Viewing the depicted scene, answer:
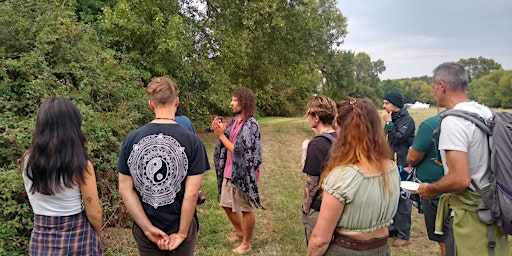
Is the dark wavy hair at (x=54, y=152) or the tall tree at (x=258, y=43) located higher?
the tall tree at (x=258, y=43)

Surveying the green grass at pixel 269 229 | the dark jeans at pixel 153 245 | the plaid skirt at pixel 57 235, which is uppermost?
the plaid skirt at pixel 57 235

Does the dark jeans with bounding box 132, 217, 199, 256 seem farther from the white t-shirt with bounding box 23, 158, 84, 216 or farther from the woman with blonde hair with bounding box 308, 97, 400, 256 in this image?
the woman with blonde hair with bounding box 308, 97, 400, 256

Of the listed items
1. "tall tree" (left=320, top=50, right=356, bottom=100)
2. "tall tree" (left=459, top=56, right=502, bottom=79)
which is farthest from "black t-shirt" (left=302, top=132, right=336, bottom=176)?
"tall tree" (left=459, top=56, right=502, bottom=79)

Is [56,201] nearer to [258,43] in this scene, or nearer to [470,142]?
[470,142]

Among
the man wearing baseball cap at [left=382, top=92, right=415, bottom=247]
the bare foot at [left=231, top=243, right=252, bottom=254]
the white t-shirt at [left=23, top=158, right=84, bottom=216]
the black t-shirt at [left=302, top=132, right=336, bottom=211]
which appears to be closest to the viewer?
the white t-shirt at [left=23, top=158, right=84, bottom=216]

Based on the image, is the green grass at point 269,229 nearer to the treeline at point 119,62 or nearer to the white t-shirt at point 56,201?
the treeline at point 119,62

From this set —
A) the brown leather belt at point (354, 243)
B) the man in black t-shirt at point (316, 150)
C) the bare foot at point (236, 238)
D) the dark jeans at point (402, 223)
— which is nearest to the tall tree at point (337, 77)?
the dark jeans at point (402, 223)

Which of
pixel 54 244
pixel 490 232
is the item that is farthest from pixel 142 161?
pixel 490 232

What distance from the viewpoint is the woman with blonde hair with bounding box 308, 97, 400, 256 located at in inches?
88.7

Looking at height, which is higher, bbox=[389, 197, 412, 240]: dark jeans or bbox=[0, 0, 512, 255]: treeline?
bbox=[0, 0, 512, 255]: treeline

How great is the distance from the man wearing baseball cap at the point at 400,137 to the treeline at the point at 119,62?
12.4 ft

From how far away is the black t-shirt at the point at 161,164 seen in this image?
8.86ft

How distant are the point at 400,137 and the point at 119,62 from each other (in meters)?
6.95

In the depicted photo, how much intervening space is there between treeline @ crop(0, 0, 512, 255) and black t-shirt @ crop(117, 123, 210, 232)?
1.85 meters
